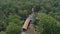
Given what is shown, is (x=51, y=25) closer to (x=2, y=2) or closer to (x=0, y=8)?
(x=0, y=8)

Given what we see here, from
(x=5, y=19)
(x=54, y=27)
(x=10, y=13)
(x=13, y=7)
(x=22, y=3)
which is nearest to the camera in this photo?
(x=54, y=27)

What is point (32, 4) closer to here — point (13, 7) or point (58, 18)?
point (13, 7)

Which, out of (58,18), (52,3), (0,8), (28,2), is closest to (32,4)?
(28,2)

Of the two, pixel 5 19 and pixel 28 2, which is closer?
pixel 5 19

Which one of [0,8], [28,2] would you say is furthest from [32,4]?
[0,8]

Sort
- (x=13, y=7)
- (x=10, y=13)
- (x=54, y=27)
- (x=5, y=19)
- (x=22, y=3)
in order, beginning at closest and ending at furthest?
(x=54, y=27), (x=5, y=19), (x=10, y=13), (x=13, y=7), (x=22, y=3)

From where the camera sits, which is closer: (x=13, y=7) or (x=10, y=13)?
(x=10, y=13)
